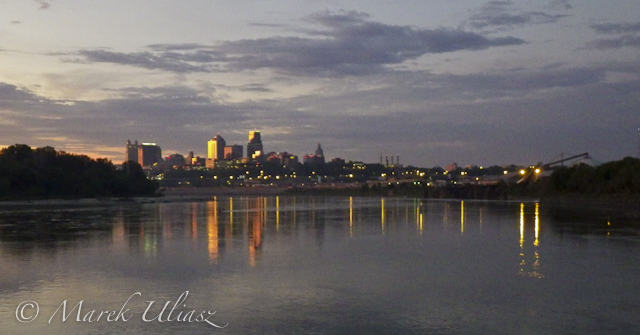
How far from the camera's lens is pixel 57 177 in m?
112

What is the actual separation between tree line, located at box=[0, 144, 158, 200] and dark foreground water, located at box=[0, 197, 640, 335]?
254ft

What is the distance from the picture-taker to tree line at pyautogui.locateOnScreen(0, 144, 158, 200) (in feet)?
332

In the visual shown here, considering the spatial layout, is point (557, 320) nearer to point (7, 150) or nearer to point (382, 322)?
point (382, 322)

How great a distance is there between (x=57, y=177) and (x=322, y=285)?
104m

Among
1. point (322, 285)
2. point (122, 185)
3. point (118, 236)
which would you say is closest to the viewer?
point (322, 285)

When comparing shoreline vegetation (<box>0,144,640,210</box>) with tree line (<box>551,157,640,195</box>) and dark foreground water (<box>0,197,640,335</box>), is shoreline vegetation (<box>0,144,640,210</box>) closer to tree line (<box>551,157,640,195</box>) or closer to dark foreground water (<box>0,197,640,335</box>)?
tree line (<box>551,157,640,195</box>)

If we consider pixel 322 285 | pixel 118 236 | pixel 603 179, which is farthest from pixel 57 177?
pixel 322 285

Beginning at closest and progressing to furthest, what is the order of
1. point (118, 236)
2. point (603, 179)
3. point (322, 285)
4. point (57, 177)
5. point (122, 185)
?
point (322, 285), point (118, 236), point (603, 179), point (57, 177), point (122, 185)

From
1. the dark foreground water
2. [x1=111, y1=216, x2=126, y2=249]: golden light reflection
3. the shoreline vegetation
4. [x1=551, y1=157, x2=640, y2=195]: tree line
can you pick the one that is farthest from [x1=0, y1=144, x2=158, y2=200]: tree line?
the dark foreground water

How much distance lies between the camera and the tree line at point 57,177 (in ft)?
332

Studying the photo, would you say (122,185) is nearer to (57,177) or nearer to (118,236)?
(57,177)

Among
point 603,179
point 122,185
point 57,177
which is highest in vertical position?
point 57,177

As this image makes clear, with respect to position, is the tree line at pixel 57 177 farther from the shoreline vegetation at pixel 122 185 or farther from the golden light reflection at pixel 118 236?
the golden light reflection at pixel 118 236

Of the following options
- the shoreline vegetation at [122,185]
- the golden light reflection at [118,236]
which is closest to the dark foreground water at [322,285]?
the golden light reflection at [118,236]
